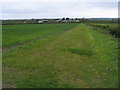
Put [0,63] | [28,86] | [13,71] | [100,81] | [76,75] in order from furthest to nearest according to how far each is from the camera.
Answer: [0,63]
[13,71]
[76,75]
[100,81]
[28,86]

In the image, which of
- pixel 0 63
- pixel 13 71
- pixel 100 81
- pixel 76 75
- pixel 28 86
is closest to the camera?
pixel 28 86

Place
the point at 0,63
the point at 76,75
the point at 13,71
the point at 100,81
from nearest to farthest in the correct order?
the point at 100,81
the point at 76,75
the point at 13,71
the point at 0,63

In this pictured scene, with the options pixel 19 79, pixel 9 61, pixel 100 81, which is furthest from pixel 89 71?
pixel 9 61

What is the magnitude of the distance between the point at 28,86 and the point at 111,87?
2.63 meters

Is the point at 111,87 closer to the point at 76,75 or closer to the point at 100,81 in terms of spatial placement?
the point at 100,81

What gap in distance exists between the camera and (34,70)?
885 cm

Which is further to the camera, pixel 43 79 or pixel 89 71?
pixel 89 71

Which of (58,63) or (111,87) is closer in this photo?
(111,87)

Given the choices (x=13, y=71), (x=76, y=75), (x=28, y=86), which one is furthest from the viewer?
(x=13, y=71)

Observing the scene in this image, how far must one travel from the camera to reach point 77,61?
10.9m

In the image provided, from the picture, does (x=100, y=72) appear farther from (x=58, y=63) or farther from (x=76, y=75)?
(x=58, y=63)

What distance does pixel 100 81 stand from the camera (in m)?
7.29

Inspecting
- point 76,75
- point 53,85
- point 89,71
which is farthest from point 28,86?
point 89,71

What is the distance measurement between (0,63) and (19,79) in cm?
326
